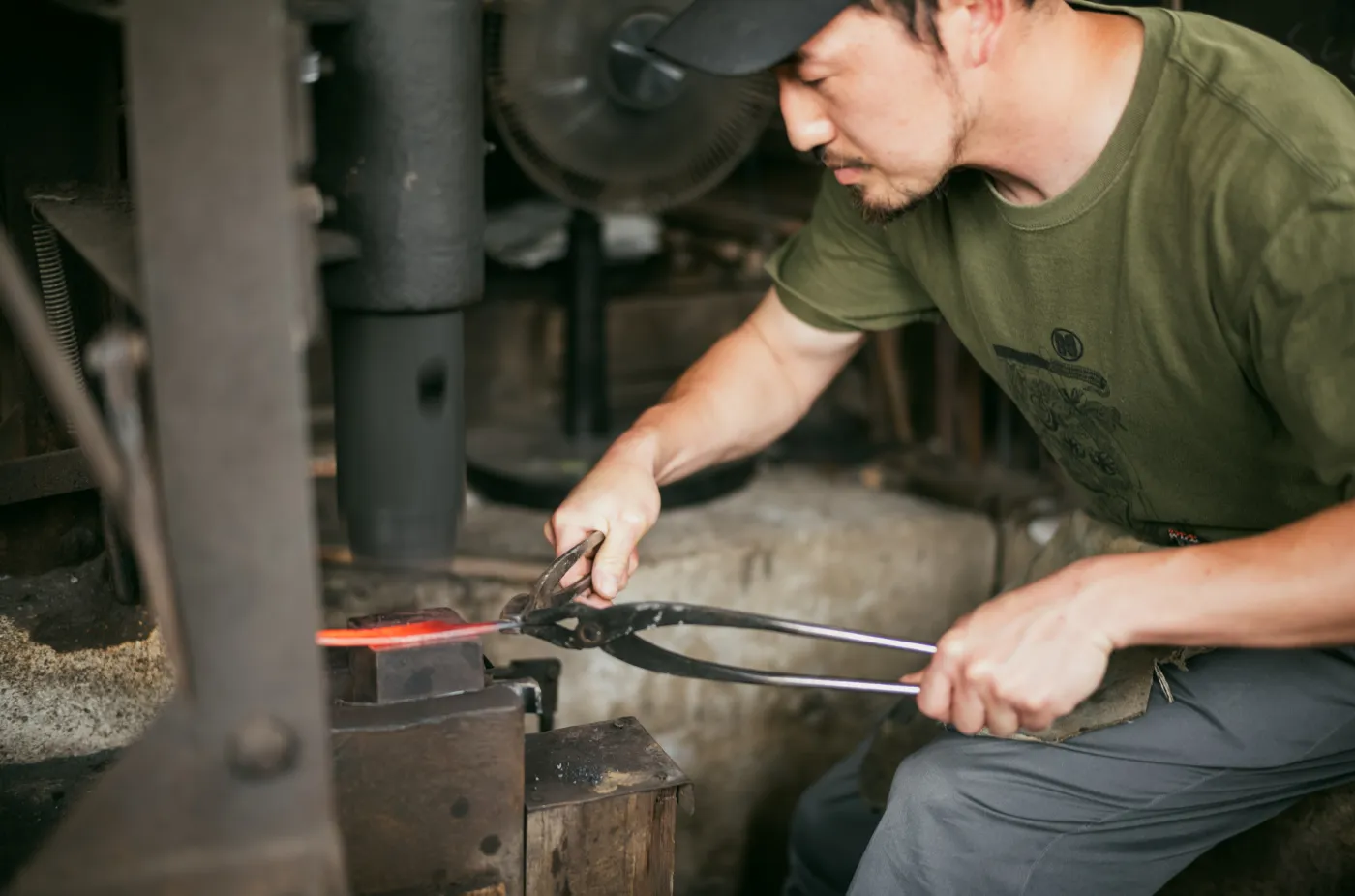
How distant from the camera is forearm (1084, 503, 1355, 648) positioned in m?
1.25

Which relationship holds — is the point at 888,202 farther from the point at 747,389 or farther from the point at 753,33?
the point at 747,389

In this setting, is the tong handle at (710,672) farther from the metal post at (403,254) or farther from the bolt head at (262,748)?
the bolt head at (262,748)

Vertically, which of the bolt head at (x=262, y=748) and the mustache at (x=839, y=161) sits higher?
the mustache at (x=839, y=161)

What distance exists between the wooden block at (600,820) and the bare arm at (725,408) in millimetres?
272

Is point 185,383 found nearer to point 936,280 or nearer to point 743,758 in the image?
point 936,280

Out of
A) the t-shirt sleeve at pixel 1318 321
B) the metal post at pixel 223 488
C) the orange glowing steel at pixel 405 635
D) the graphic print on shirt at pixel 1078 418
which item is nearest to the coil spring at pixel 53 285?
the orange glowing steel at pixel 405 635

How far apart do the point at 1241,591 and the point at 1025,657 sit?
8.4 inches

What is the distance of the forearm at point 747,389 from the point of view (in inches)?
71.7

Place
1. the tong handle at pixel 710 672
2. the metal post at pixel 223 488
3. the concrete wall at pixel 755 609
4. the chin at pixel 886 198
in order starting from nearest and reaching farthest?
the metal post at pixel 223 488
the tong handle at pixel 710 672
the chin at pixel 886 198
the concrete wall at pixel 755 609

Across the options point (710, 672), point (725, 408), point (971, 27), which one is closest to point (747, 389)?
point (725, 408)

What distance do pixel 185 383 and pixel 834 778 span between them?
4.88 feet

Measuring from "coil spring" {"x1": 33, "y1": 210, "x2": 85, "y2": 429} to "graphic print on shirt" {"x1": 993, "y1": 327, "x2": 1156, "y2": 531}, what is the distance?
114cm

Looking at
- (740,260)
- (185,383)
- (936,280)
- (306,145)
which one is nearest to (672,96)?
(740,260)

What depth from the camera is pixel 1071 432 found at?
5.58ft
